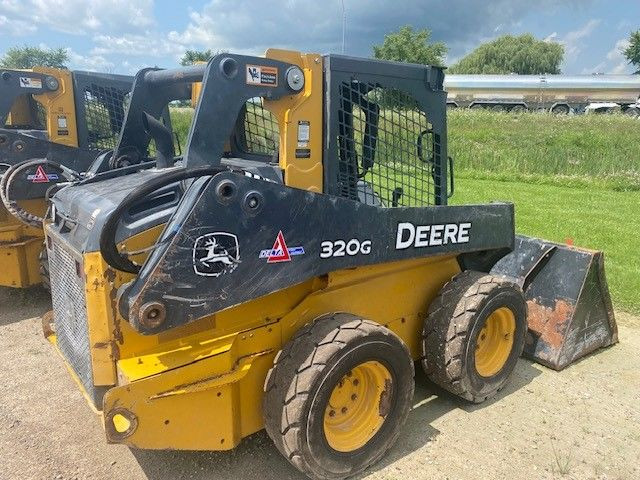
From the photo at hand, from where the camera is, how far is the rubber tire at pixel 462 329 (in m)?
3.61

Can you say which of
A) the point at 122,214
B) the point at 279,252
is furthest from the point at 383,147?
the point at 122,214

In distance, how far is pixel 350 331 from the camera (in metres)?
2.92

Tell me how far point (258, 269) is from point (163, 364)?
62cm

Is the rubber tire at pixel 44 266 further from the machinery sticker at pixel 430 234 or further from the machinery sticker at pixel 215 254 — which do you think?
the machinery sticker at pixel 430 234

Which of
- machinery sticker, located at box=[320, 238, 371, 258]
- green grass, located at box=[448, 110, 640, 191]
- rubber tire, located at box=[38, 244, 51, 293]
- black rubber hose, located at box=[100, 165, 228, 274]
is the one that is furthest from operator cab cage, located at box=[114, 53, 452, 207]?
green grass, located at box=[448, 110, 640, 191]

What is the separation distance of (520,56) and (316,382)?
256 ft

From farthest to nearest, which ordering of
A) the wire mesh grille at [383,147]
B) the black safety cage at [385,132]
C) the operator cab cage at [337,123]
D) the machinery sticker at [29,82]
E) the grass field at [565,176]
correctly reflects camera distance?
1. the grass field at [565,176]
2. the machinery sticker at [29,82]
3. the wire mesh grille at [383,147]
4. the black safety cage at [385,132]
5. the operator cab cage at [337,123]

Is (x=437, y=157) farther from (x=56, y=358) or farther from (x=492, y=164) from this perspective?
(x=492, y=164)

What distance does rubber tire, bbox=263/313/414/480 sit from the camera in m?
2.77

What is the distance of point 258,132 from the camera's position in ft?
12.4

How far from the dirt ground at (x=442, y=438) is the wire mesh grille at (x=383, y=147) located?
4.95ft

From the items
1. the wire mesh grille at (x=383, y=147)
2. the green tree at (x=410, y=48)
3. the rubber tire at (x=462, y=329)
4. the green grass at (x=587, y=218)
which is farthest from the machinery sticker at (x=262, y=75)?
the green tree at (x=410, y=48)

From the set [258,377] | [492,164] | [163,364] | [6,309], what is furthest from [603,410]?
[492,164]

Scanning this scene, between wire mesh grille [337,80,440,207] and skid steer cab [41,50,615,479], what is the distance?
0.01 m
